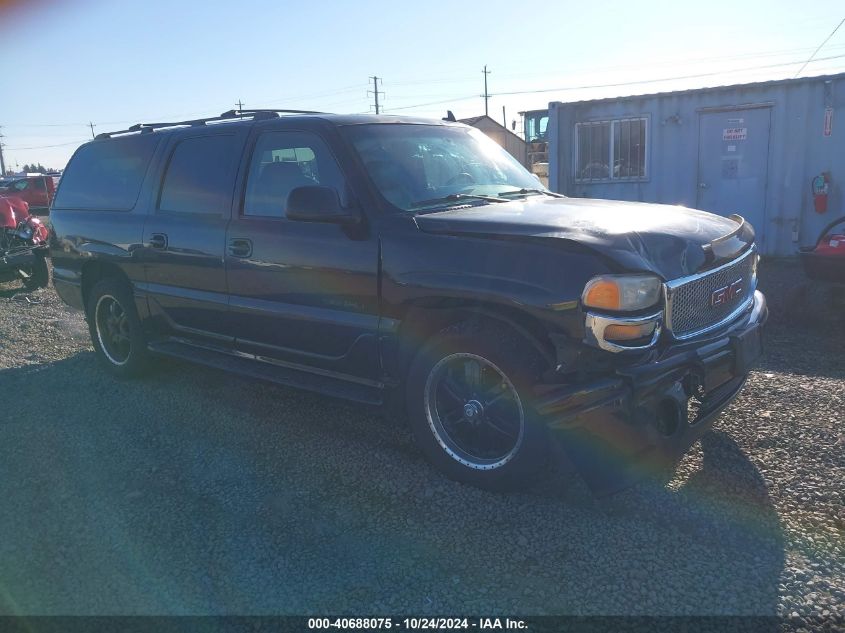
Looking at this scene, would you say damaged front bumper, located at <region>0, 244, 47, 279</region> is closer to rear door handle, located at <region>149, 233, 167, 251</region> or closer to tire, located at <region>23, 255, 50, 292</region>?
tire, located at <region>23, 255, 50, 292</region>

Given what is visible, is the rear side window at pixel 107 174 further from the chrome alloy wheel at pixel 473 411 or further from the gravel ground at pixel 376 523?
the chrome alloy wheel at pixel 473 411

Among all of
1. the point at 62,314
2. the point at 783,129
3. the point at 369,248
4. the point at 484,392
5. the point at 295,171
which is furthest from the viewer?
the point at 783,129

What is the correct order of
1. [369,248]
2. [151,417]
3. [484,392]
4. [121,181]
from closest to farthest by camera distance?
[484,392] → [369,248] → [151,417] → [121,181]

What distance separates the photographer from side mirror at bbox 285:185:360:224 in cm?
370

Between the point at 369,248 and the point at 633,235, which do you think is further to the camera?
the point at 369,248

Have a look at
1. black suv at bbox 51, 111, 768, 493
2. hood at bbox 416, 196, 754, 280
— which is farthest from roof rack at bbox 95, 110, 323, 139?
hood at bbox 416, 196, 754, 280

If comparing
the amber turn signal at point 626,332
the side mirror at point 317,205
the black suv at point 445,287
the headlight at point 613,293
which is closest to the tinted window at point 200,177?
the black suv at point 445,287

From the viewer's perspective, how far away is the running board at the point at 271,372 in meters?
3.89

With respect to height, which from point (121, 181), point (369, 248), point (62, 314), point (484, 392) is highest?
point (121, 181)

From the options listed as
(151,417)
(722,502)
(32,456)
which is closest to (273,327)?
(151,417)

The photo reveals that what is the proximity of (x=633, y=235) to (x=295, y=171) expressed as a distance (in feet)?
6.89

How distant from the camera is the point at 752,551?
2.94 meters

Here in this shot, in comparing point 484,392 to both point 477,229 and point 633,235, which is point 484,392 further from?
point 633,235

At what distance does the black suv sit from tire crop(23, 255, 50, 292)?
625 centimetres
